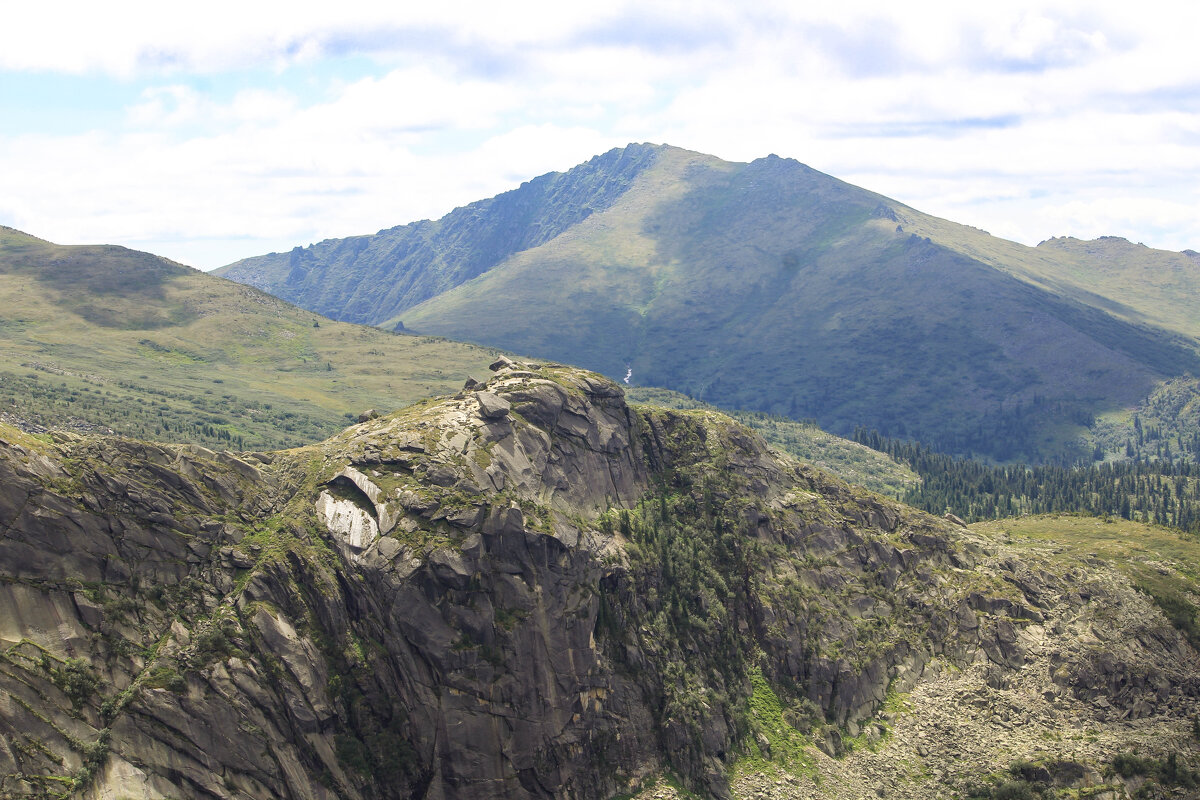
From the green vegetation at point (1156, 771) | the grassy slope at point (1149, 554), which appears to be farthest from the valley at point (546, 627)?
the grassy slope at point (1149, 554)

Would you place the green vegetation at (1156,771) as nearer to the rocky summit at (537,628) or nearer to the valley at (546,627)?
the valley at (546,627)

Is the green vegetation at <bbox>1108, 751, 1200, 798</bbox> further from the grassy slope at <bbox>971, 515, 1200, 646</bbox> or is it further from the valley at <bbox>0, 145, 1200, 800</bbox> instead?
the grassy slope at <bbox>971, 515, 1200, 646</bbox>

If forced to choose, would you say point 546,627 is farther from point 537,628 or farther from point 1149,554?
point 1149,554

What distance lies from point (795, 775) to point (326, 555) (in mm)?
66977

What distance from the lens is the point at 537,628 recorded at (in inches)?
4350

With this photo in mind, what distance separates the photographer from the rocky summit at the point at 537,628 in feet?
305

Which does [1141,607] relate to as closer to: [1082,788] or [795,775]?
[1082,788]

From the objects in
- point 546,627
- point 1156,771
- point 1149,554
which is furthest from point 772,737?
point 1149,554

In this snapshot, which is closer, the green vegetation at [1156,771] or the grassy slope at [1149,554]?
the green vegetation at [1156,771]

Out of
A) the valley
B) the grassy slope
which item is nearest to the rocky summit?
the valley

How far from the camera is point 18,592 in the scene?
A: 291 ft

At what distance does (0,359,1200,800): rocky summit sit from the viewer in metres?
92.8

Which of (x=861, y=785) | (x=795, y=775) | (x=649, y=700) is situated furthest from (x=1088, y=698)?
(x=649, y=700)

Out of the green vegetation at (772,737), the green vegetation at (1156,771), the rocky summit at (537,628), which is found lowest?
the green vegetation at (1156,771)
